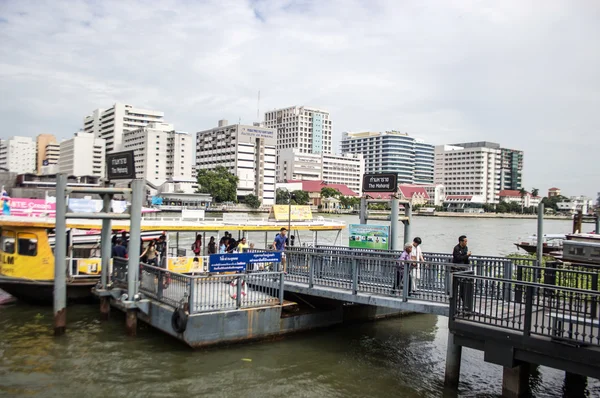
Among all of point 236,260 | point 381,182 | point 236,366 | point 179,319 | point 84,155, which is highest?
point 84,155

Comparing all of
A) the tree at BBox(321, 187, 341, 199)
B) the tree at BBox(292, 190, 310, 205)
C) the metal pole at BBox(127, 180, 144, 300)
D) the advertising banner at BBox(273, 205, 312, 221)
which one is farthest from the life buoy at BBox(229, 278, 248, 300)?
the tree at BBox(321, 187, 341, 199)

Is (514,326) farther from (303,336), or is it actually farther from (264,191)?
(264,191)

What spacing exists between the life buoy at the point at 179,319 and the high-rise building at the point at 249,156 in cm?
14206

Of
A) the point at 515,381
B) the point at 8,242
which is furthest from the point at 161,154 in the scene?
the point at 515,381

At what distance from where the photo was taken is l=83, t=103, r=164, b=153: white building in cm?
17562

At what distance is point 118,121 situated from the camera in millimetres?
175625

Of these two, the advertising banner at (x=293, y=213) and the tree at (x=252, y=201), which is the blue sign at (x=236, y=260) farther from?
the tree at (x=252, y=201)

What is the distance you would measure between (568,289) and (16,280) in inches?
702

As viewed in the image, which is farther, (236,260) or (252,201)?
(252,201)

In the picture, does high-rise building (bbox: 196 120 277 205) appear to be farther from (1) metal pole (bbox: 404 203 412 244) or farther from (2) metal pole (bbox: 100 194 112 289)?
(2) metal pole (bbox: 100 194 112 289)

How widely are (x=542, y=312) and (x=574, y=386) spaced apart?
3.12 metres

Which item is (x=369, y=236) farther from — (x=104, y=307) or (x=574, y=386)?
(x=104, y=307)

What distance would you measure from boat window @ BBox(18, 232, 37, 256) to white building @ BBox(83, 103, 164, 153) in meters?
161

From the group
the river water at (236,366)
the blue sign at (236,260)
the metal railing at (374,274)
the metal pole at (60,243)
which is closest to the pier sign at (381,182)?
the metal railing at (374,274)
